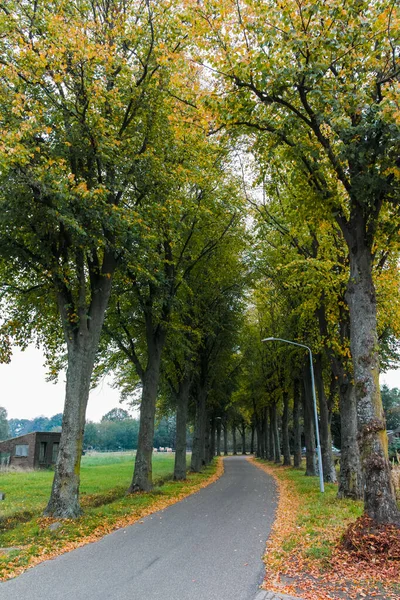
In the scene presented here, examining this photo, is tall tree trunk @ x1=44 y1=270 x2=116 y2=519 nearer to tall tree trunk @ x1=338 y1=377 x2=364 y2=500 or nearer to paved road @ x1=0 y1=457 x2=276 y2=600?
paved road @ x1=0 y1=457 x2=276 y2=600

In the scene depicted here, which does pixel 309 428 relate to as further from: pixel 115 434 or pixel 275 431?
pixel 115 434

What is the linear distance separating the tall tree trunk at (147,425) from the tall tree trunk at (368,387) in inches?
403

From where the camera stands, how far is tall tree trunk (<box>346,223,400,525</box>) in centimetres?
712

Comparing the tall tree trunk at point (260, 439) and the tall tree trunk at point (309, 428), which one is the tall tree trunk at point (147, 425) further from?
the tall tree trunk at point (260, 439)

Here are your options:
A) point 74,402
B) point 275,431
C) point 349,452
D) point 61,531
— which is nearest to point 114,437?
point 275,431

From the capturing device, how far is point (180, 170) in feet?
40.3

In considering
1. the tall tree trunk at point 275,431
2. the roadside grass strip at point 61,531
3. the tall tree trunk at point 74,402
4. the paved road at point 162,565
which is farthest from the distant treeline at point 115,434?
the paved road at point 162,565

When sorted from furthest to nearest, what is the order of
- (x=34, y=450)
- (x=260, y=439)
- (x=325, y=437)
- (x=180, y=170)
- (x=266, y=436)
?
(x=260, y=439) → (x=266, y=436) → (x=34, y=450) → (x=325, y=437) → (x=180, y=170)

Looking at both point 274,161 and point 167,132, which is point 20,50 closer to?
point 167,132

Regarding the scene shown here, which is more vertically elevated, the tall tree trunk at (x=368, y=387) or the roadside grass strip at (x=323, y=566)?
the tall tree trunk at (x=368, y=387)

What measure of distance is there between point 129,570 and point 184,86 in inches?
365

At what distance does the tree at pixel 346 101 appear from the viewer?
284 inches

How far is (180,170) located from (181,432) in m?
A: 15.0

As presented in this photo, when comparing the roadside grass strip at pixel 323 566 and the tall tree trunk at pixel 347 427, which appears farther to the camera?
the tall tree trunk at pixel 347 427
